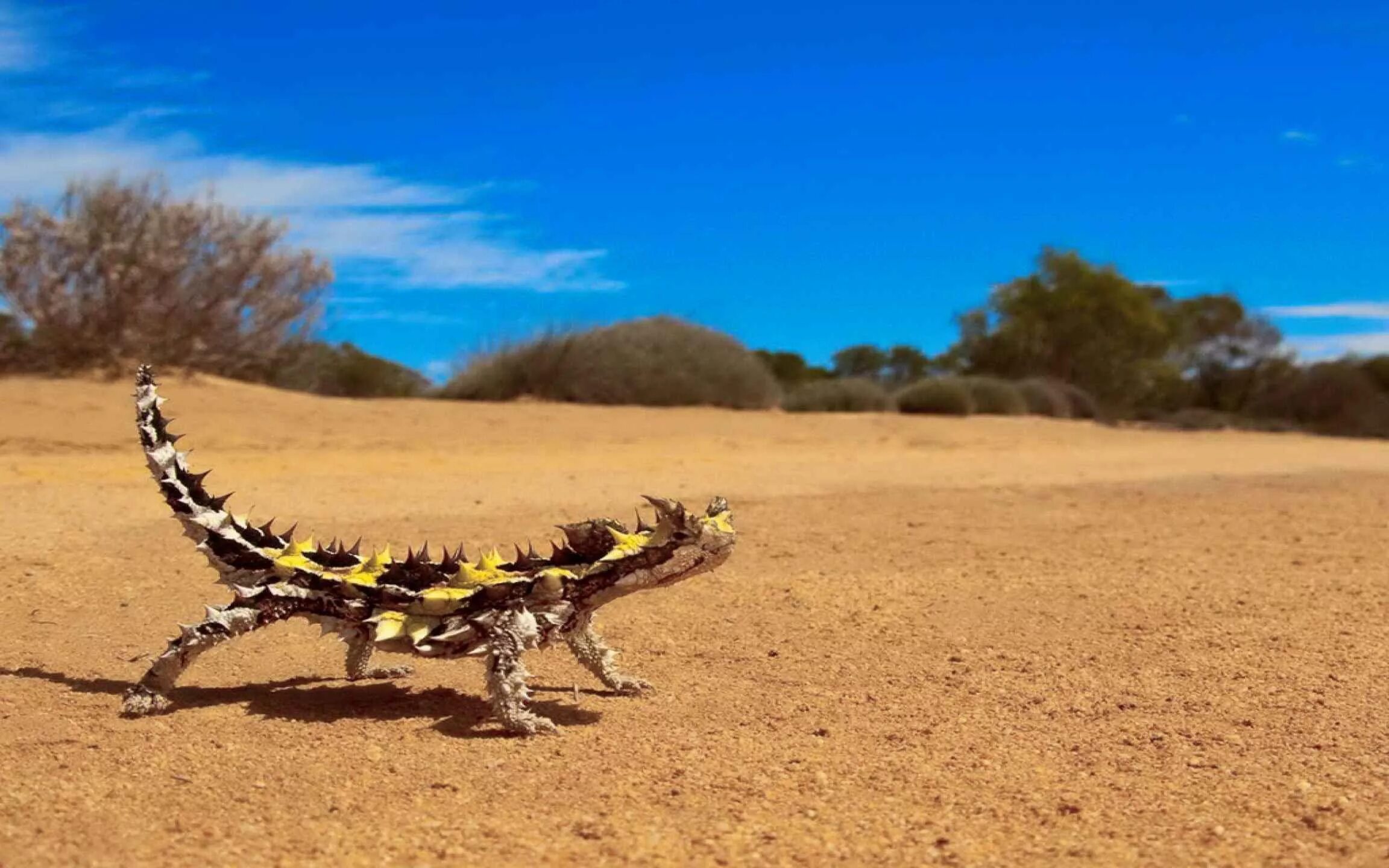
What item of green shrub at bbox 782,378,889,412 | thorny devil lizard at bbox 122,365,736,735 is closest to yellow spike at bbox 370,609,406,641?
thorny devil lizard at bbox 122,365,736,735

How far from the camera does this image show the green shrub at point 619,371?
2683cm

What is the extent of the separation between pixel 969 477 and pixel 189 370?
12.9 m

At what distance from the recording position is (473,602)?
4824 millimetres

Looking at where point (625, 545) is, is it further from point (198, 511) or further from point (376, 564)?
point (198, 511)

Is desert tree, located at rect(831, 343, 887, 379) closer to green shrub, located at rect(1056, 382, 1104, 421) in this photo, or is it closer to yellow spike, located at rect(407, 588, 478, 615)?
green shrub, located at rect(1056, 382, 1104, 421)

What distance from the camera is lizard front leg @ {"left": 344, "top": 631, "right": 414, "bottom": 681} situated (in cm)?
507

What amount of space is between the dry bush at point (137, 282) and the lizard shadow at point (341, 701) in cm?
1684

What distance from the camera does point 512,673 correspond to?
4.70 meters

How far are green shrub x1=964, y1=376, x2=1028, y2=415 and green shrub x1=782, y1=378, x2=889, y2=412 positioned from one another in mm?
2731

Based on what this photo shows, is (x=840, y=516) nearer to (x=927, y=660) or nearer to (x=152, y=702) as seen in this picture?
(x=927, y=660)

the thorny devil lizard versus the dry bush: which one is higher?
the dry bush

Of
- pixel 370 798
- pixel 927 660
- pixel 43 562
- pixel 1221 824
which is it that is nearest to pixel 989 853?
pixel 1221 824

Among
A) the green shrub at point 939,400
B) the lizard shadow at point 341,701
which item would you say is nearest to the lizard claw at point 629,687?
the lizard shadow at point 341,701

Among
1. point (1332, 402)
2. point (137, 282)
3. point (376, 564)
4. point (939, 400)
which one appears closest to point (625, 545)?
point (376, 564)
